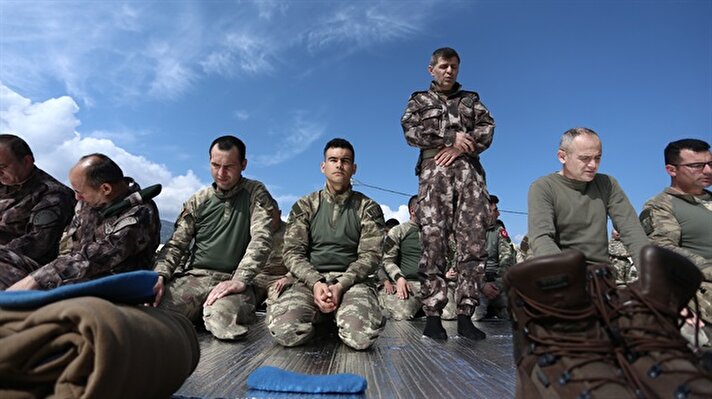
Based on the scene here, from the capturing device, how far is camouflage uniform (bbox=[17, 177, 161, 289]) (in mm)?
2885

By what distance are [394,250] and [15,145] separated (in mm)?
4357

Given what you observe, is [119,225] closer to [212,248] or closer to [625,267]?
[212,248]

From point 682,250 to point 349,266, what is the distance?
284 cm

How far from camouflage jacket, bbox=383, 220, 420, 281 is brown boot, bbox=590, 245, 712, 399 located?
15.7 ft

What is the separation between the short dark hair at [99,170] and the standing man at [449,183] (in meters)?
2.24

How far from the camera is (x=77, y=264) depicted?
2.92 m

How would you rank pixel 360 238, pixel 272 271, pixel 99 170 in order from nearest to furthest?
1. pixel 99 170
2. pixel 360 238
3. pixel 272 271

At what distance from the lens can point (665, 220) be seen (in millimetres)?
4070

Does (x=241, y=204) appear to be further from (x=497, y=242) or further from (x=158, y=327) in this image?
(x=497, y=242)

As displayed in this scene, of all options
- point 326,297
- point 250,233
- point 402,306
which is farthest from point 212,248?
point 402,306

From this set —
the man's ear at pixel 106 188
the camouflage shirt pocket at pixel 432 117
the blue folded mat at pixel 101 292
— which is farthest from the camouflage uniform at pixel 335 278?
the blue folded mat at pixel 101 292

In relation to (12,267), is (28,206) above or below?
above

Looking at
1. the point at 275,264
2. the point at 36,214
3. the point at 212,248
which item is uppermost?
the point at 36,214

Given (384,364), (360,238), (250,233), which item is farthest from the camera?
(250,233)
